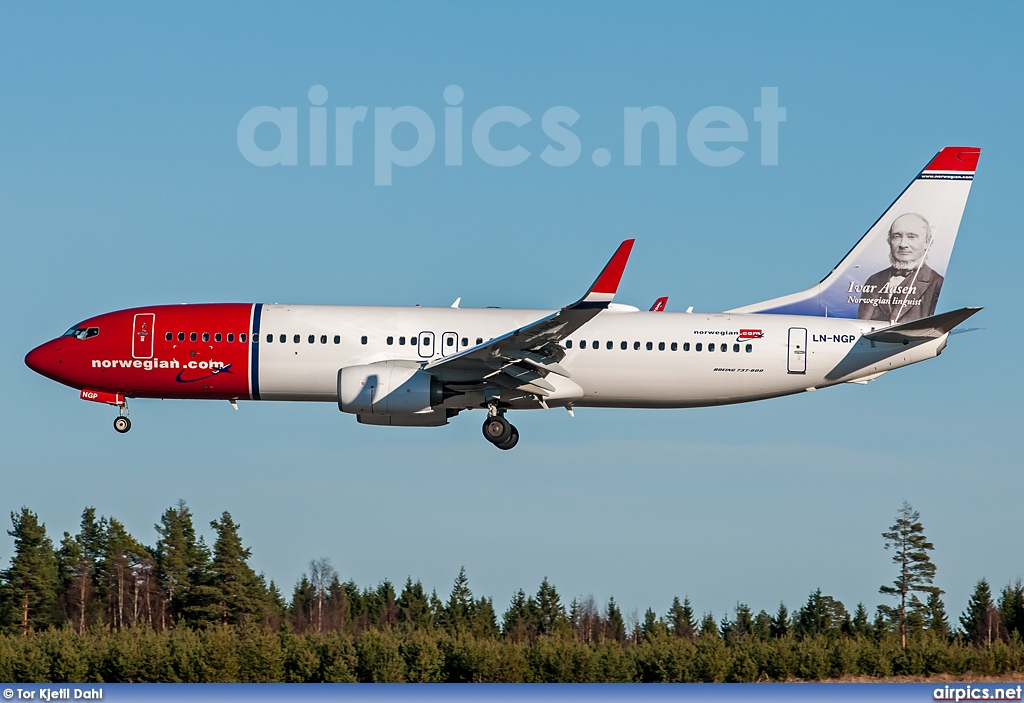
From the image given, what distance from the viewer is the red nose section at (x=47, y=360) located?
162ft

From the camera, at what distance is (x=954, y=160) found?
2036 inches

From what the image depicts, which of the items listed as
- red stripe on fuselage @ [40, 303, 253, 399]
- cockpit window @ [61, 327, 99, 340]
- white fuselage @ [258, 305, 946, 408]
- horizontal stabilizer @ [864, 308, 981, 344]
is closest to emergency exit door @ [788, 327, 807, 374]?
white fuselage @ [258, 305, 946, 408]

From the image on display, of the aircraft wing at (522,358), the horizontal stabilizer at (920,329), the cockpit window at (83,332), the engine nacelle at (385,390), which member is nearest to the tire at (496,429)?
the aircraft wing at (522,358)

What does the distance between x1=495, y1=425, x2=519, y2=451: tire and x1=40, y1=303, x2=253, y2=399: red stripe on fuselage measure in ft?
26.3

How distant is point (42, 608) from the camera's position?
64688 millimetres

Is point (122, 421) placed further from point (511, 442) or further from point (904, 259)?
point (904, 259)

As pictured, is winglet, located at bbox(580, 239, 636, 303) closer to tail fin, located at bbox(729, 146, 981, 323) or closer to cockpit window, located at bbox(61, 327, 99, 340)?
tail fin, located at bbox(729, 146, 981, 323)

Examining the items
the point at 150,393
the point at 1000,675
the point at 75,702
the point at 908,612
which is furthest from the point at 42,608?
the point at 1000,675

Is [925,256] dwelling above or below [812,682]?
above

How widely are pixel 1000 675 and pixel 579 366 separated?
1483 cm

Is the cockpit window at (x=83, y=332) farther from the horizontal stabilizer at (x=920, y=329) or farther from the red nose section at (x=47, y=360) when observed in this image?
the horizontal stabilizer at (x=920, y=329)

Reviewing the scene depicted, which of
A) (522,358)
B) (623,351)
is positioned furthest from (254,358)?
(623,351)

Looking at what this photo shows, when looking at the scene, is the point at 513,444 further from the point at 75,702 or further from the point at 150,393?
the point at 75,702

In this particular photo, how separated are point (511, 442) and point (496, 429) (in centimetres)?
71
